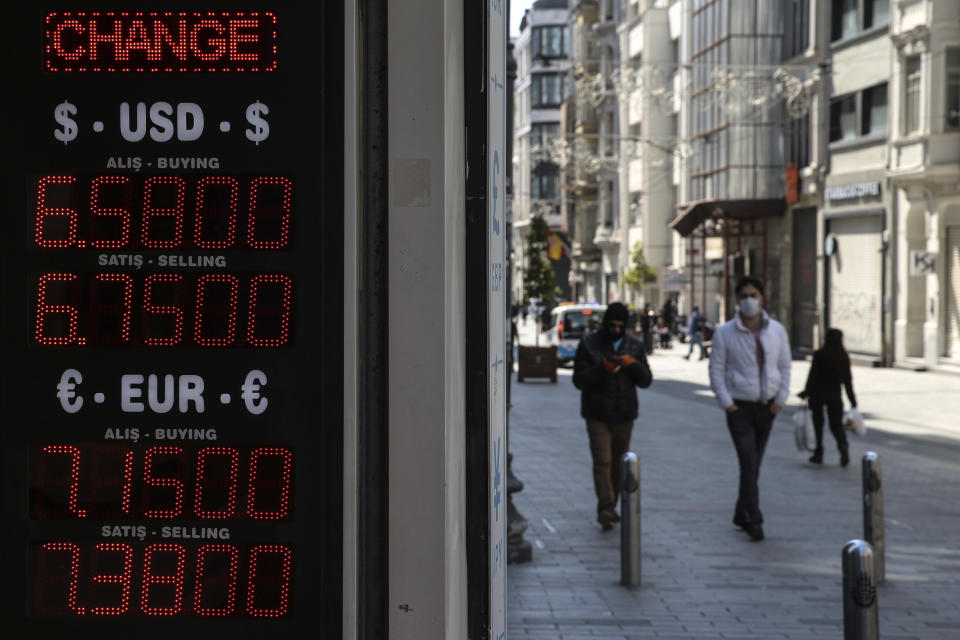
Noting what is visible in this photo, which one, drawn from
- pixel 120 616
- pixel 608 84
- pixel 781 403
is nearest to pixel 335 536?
pixel 120 616

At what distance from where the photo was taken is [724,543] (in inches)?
428

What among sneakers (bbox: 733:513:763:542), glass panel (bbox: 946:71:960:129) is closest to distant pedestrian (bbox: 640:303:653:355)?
glass panel (bbox: 946:71:960:129)

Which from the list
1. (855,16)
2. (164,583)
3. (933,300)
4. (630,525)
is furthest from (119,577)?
(855,16)

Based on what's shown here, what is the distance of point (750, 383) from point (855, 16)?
32788 millimetres

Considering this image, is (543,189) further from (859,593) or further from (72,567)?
(72,567)

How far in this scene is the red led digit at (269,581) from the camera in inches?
128

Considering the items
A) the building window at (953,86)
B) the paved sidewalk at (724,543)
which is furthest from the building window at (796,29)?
the paved sidewalk at (724,543)

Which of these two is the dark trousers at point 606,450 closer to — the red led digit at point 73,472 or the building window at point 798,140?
the red led digit at point 73,472

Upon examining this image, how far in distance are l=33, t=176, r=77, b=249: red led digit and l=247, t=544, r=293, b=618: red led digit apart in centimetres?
81

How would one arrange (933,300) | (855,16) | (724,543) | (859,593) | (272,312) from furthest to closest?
(855,16) < (933,300) < (724,543) < (859,593) < (272,312)

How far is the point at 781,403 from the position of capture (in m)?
Result: 11.1

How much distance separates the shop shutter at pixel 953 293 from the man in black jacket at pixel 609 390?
1021 inches

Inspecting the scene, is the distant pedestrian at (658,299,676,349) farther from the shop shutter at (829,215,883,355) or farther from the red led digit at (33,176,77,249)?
the red led digit at (33,176,77,249)

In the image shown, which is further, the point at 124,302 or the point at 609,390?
the point at 609,390
